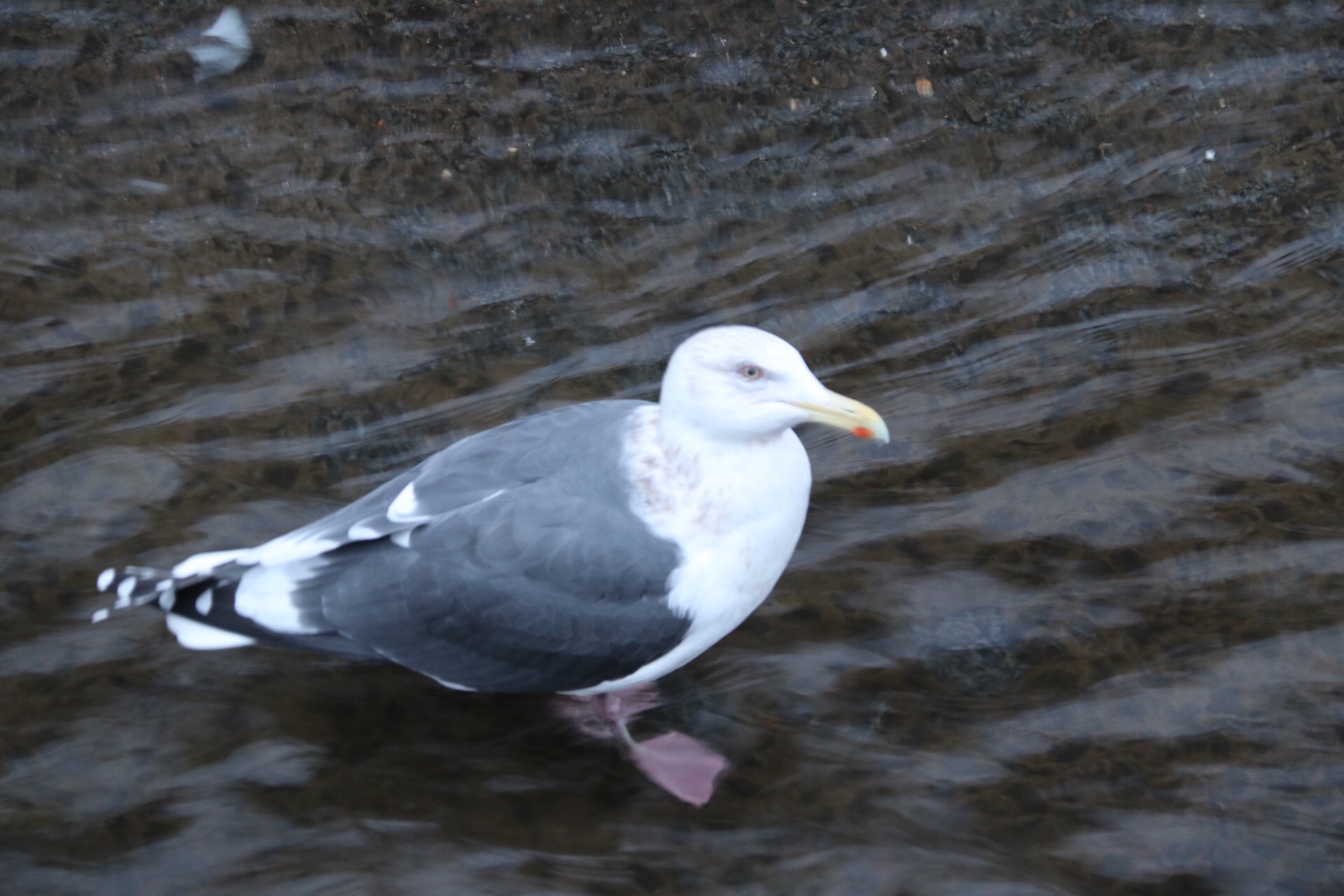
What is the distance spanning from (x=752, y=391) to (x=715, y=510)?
328 mm

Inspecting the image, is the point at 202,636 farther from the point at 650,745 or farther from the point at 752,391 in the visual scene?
the point at 752,391

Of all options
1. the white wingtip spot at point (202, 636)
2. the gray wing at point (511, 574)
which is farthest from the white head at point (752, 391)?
the white wingtip spot at point (202, 636)

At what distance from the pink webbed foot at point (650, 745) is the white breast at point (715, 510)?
1.21 feet

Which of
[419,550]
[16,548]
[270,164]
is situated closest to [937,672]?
[419,550]

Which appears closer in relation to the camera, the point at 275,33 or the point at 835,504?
the point at 835,504

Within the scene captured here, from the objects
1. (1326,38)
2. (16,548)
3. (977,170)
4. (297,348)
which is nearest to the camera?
(16,548)

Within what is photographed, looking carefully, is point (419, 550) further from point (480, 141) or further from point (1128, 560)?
point (480, 141)

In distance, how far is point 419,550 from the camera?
10.8 ft

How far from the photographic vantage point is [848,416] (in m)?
3.07

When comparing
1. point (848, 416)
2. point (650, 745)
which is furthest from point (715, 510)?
point (650, 745)

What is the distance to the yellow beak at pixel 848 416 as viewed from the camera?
10.1 ft

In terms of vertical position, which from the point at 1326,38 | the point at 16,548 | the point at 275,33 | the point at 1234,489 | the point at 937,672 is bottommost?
the point at 937,672

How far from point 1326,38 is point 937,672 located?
376 cm

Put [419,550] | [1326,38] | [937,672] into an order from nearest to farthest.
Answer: [419,550] → [937,672] → [1326,38]
